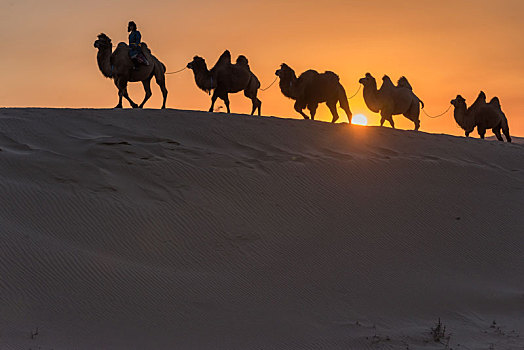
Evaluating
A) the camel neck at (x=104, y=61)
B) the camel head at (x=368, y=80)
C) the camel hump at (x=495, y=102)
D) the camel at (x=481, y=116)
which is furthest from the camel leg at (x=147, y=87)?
the camel hump at (x=495, y=102)

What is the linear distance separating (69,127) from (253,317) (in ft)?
21.8

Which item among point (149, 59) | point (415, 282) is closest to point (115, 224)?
point (415, 282)

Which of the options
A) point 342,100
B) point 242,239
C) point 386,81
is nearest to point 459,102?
point 386,81

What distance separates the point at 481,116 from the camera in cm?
1973

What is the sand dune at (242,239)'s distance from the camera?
606 centimetres

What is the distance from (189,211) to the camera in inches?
341

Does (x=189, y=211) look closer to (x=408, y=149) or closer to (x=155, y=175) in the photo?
(x=155, y=175)

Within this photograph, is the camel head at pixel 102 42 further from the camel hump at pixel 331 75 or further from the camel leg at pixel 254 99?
the camel hump at pixel 331 75

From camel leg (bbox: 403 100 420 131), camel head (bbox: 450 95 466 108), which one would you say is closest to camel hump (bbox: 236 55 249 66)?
camel leg (bbox: 403 100 420 131)

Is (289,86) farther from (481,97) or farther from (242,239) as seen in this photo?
(242,239)

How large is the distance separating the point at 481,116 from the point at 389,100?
3.11 meters

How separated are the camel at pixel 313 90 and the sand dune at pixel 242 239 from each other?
160 inches

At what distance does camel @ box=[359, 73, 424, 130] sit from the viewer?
18312 millimetres

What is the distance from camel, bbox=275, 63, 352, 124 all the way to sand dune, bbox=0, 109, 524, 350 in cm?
406
